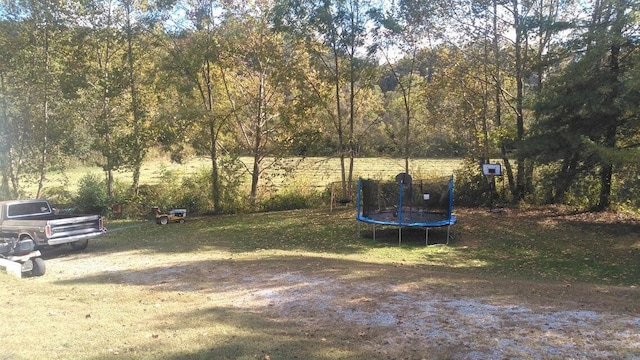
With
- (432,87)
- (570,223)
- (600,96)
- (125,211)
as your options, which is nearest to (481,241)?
(570,223)

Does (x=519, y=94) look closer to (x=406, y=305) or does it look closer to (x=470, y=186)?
(x=470, y=186)

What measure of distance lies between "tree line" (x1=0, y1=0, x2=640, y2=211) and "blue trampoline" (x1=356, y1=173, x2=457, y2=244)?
11.7ft

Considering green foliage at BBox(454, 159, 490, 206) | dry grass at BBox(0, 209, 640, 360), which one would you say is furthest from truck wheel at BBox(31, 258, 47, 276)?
green foliage at BBox(454, 159, 490, 206)

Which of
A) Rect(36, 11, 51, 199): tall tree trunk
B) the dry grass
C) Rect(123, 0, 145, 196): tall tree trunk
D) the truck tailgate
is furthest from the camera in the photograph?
Rect(36, 11, 51, 199): tall tree trunk

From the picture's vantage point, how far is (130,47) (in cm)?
1886

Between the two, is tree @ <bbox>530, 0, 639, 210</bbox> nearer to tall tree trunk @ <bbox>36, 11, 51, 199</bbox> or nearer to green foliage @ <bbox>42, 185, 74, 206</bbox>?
tall tree trunk @ <bbox>36, 11, 51, 199</bbox>

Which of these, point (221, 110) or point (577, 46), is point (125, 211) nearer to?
point (221, 110)

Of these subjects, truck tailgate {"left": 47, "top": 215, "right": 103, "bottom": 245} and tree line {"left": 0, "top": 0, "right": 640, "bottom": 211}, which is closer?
truck tailgate {"left": 47, "top": 215, "right": 103, "bottom": 245}

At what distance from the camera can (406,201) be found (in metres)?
14.7

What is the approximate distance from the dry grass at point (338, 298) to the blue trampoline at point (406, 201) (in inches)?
25.4

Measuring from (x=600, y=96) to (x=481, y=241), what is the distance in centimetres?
471

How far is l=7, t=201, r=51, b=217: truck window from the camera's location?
12.1 meters

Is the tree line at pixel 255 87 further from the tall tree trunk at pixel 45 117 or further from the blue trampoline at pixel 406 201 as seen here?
the blue trampoline at pixel 406 201

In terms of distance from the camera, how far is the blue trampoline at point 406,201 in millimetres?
13902
